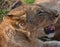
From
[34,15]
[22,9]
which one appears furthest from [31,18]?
[22,9]

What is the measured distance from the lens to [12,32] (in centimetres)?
395

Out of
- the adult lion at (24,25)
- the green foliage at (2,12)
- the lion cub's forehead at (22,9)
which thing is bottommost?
the green foliage at (2,12)

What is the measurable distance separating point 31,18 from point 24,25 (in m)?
0.14

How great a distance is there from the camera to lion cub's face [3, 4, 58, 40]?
3.94 metres

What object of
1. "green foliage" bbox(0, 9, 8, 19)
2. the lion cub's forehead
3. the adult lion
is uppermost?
the lion cub's forehead

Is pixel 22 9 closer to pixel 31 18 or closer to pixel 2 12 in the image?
pixel 31 18

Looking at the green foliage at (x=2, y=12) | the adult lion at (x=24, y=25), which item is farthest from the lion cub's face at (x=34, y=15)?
the green foliage at (x=2, y=12)

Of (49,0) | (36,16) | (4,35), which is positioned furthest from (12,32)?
(49,0)

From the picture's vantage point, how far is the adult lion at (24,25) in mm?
3938

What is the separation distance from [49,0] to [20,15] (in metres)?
2.56

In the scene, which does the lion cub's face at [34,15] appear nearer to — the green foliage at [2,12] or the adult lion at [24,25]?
the adult lion at [24,25]

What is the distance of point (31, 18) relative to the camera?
3.99 m

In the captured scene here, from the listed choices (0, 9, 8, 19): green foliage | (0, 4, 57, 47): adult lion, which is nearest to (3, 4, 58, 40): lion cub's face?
(0, 4, 57, 47): adult lion

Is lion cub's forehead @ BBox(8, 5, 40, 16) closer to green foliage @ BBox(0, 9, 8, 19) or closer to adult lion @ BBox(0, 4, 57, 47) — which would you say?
adult lion @ BBox(0, 4, 57, 47)
